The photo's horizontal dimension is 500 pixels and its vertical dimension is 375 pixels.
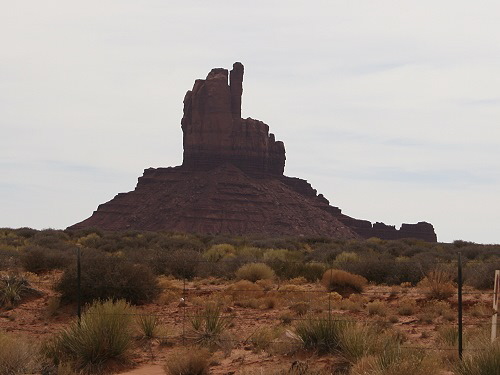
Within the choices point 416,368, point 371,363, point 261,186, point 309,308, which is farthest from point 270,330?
point 261,186

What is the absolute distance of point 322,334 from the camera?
14625 millimetres

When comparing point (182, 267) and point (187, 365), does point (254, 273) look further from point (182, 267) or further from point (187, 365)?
point (187, 365)

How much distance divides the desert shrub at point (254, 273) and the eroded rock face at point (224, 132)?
4823 inches

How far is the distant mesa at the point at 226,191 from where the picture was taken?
13250 centimetres

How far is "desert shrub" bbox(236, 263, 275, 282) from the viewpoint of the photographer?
27.6 meters

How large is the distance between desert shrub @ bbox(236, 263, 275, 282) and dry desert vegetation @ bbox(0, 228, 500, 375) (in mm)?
45

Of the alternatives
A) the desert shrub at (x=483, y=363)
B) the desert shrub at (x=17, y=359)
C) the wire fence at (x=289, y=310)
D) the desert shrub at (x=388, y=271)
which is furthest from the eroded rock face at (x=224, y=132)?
the desert shrub at (x=483, y=363)

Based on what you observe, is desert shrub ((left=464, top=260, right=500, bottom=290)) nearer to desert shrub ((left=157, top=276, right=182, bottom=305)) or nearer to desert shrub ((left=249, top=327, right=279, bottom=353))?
desert shrub ((left=157, top=276, right=182, bottom=305))

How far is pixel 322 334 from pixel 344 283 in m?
10.8

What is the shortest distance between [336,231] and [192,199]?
1089 inches

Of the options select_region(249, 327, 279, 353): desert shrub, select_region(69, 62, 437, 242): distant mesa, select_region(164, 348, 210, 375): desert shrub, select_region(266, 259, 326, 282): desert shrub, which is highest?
select_region(69, 62, 437, 242): distant mesa

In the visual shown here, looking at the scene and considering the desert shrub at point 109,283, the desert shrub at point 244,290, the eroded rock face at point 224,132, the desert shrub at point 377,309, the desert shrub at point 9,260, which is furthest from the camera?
the eroded rock face at point 224,132

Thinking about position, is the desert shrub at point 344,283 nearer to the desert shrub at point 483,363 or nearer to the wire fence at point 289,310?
the wire fence at point 289,310

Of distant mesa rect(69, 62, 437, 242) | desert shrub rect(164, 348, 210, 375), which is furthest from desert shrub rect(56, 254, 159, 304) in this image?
distant mesa rect(69, 62, 437, 242)
